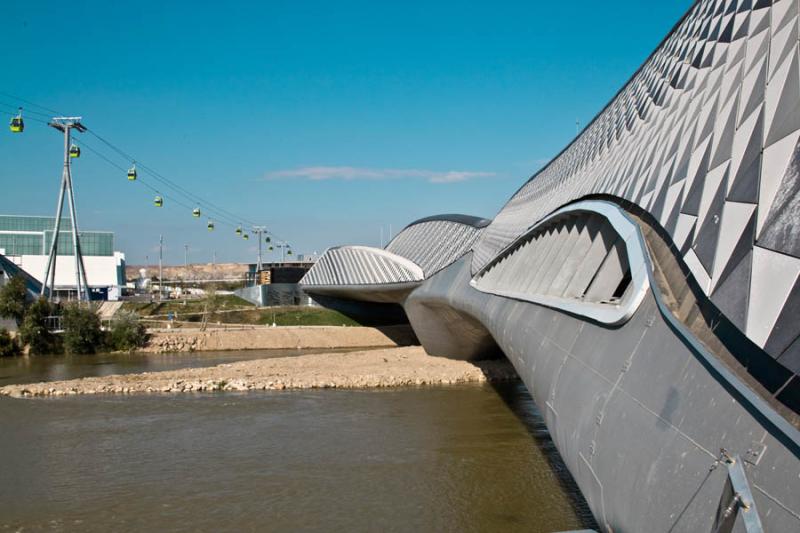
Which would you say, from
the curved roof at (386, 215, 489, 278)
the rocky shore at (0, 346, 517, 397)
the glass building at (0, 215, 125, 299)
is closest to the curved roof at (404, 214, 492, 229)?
the curved roof at (386, 215, 489, 278)

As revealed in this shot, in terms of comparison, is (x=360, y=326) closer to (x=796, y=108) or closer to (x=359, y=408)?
(x=359, y=408)

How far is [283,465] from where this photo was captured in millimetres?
19703

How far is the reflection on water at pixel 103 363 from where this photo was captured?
3822 centimetres

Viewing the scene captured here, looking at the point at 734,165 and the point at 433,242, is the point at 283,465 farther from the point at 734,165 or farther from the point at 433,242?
the point at 433,242

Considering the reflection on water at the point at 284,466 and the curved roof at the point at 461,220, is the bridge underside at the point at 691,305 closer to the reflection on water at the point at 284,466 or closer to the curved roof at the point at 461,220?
the reflection on water at the point at 284,466

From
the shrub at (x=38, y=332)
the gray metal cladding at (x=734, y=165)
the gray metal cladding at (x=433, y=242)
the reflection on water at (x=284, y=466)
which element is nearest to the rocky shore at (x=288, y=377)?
the reflection on water at (x=284, y=466)

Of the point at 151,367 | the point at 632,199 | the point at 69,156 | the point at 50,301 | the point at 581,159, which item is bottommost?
the point at 151,367

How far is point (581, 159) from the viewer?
2788 cm

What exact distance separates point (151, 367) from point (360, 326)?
2352 cm

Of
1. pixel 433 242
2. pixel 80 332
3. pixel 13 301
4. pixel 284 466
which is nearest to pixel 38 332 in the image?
pixel 80 332

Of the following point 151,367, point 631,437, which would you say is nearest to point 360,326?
point 151,367

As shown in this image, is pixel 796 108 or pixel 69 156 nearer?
pixel 796 108

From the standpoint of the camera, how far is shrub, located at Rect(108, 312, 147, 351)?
165 feet

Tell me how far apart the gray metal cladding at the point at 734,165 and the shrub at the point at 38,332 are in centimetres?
4257
